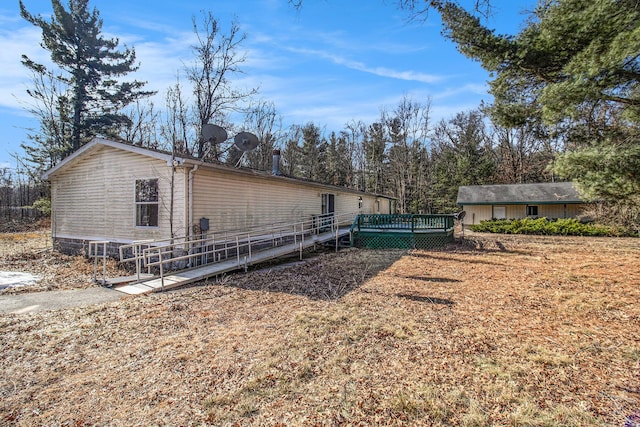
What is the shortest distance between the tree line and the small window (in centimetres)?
147

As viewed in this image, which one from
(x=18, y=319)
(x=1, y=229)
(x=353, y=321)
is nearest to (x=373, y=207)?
(x=353, y=321)

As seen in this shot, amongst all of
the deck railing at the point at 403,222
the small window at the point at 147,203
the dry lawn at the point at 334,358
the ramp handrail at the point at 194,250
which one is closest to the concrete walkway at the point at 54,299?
the dry lawn at the point at 334,358

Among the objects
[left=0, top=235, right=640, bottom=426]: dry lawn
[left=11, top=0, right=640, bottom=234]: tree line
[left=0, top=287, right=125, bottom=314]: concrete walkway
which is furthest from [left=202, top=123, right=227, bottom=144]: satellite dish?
[left=0, top=287, right=125, bottom=314]: concrete walkway

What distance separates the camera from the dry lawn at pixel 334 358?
272cm

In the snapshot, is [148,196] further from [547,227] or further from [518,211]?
[518,211]

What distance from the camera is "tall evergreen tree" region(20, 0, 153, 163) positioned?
2083cm

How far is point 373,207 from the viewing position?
25.7 meters

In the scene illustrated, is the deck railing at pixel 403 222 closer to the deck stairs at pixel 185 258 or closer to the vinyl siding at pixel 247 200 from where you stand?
the deck stairs at pixel 185 258

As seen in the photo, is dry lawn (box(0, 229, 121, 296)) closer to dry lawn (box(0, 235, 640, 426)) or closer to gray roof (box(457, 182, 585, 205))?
dry lawn (box(0, 235, 640, 426))

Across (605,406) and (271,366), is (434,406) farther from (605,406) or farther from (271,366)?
(271,366)

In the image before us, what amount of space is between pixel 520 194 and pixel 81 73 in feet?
112

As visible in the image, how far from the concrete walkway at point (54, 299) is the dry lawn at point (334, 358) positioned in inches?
18.7

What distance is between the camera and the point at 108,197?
34.3 feet

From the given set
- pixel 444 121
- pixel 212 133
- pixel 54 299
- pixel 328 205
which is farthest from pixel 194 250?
pixel 444 121
